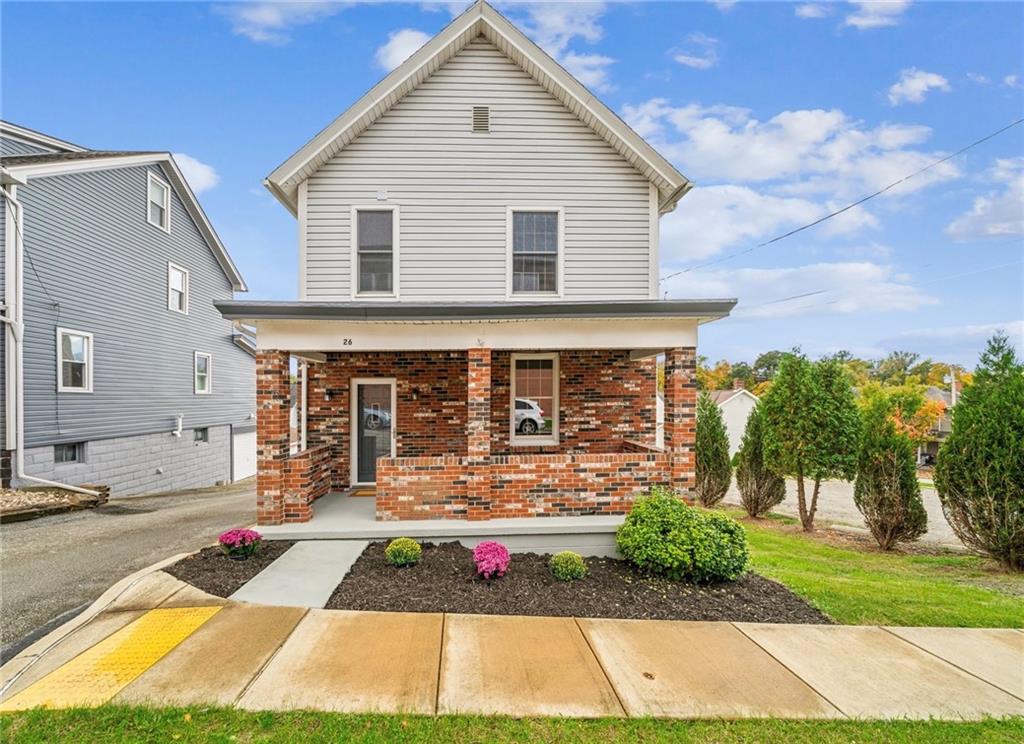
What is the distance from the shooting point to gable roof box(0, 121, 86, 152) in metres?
11.5

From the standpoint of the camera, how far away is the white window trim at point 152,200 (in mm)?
14320

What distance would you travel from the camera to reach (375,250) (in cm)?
881

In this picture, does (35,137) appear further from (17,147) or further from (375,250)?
(375,250)

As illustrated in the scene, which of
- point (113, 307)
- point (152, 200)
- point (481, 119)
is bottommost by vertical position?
point (113, 307)

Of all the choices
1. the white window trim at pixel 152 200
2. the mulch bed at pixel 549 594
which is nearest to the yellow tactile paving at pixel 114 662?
the mulch bed at pixel 549 594

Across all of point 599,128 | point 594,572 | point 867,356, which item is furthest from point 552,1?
point 867,356

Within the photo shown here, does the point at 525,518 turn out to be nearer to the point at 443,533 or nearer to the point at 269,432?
the point at 443,533

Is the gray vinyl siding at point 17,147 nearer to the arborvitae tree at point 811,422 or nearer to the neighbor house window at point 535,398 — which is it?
the neighbor house window at point 535,398

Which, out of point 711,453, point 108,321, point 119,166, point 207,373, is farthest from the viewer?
point 207,373

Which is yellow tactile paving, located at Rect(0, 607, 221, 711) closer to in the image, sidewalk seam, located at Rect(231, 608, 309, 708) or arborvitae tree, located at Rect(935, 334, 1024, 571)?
sidewalk seam, located at Rect(231, 608, 309, 708)

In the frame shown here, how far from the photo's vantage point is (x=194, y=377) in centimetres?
1684

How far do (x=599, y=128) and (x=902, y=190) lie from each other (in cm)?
954

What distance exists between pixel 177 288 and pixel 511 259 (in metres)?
13.1

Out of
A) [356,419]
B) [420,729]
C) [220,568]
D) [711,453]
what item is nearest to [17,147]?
[356,419]
